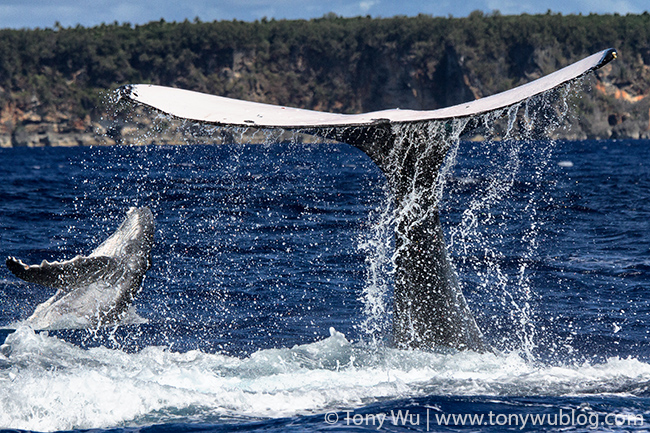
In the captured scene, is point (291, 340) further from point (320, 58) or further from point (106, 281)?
point (320, 58)

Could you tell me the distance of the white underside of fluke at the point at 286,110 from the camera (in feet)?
15.2

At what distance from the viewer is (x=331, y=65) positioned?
13700cm

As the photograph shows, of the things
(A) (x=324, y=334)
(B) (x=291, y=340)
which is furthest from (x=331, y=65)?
(B) (x=291, y=340)

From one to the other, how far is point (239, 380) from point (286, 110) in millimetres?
2427

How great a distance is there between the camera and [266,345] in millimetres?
8102

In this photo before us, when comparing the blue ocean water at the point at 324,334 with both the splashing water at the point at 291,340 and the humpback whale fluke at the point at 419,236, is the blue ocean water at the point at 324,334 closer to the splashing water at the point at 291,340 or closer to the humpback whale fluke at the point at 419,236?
the splashing water at the point at 291,340

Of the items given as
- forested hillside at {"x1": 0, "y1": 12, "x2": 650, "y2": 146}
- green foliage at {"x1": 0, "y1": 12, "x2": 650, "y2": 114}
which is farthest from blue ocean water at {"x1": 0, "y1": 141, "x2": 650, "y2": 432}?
green foliage at {"x1": 0, "y1": 12, "x2": 650, "y2": 114}

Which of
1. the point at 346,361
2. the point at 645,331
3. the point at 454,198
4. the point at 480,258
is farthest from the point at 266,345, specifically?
the point at 454,198

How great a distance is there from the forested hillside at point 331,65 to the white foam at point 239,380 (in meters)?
120

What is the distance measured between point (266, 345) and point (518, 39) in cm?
13813

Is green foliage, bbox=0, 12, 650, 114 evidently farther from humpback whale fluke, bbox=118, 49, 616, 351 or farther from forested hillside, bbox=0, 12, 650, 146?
humpback whale fluke, bbox=118, 49, 616, 351

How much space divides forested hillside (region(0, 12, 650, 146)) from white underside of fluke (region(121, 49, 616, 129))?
12115 cm

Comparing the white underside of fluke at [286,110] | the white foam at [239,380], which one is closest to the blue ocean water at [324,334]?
the white foam at [239,380]

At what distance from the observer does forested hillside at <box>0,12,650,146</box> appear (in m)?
128
